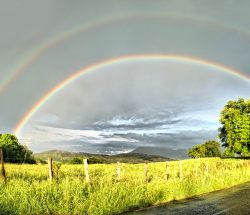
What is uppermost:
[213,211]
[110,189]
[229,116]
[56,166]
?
[229,116]

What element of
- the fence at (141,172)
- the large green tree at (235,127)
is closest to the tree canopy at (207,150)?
the large green tree at (235,127)

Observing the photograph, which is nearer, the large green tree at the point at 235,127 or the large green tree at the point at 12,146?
the large green tree at the point at 235,127

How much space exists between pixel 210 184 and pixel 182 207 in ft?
28.0

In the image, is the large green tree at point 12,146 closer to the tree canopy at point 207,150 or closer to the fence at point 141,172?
the fence at point 141,172

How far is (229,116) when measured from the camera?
260 ft

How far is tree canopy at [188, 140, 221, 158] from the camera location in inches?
5965

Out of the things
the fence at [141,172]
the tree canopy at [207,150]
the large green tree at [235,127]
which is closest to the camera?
the fence at [141,172]

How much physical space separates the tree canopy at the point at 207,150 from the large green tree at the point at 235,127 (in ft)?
233

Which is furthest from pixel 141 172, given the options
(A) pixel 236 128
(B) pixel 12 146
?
(B) pixel 12 146

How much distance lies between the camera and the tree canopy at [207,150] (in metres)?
152

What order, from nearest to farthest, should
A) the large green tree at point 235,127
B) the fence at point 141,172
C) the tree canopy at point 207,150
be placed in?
1. the fence at point 141,172
2. the large green tree at point 235,127
3. the tree canopy at point 207,150

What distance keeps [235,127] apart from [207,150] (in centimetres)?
7751

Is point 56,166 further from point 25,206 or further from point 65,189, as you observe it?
point 25,206

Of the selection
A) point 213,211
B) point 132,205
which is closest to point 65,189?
point 132,205
